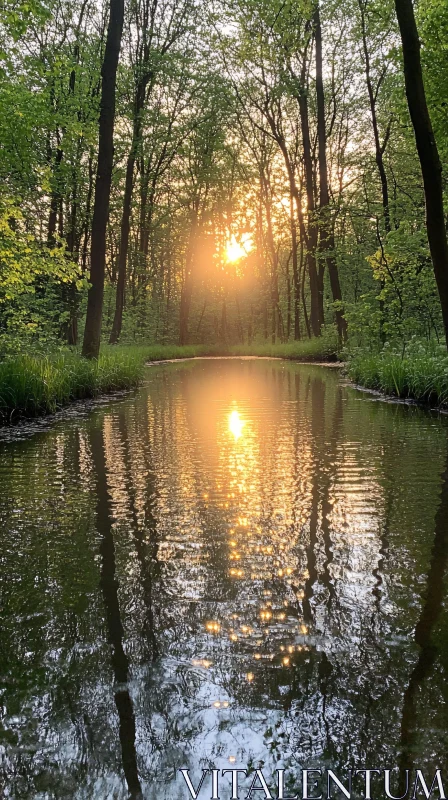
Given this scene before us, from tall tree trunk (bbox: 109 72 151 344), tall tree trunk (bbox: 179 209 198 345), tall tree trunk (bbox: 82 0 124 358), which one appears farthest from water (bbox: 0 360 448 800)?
tall tree trunk (bbox: 179 209 198 345)

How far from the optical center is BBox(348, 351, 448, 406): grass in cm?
855

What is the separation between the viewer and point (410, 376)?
9.56m

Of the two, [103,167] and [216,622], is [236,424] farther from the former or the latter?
[103,167]

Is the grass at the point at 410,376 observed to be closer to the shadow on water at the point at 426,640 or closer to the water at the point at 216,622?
the water at the point at 216,622

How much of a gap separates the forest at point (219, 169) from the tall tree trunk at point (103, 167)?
1.6 inches

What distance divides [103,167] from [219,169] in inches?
903

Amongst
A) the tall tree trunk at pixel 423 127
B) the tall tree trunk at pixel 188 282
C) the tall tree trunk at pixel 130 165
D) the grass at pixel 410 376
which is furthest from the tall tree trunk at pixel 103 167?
the tall tree trunk at pixel 188 282

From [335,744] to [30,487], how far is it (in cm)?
331

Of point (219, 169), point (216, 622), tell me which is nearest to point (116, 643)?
point (216, 622)

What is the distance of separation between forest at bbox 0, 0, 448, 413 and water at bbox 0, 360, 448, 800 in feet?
11.8

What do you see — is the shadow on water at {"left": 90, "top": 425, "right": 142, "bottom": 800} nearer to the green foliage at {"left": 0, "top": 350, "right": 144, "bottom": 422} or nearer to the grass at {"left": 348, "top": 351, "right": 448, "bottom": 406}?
the green foliage at {"left": 0, "top": 350, "right": 144, "bottom": 422}

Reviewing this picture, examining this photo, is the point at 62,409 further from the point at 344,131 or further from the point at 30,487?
the point at 344,131

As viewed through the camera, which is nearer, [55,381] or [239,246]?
[55,381]

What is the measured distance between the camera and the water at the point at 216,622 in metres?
1.44
